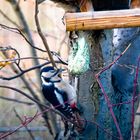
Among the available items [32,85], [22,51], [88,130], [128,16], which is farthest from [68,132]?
[22,51]

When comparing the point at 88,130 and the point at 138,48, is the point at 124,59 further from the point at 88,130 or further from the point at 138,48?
the point at 88,130

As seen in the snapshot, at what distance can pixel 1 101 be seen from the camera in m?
5.58

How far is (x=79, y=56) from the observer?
2.57 meters

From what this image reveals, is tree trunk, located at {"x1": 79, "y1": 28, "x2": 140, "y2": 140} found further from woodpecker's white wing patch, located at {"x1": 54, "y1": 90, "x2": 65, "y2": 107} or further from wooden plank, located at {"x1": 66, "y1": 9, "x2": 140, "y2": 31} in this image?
woodpecker's white wing patch, located at {"x1": 54, "y1": 90, "x2": 65, "y2": 107}

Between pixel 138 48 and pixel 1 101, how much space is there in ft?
8.84

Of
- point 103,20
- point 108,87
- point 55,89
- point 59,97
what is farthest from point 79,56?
point 55,89

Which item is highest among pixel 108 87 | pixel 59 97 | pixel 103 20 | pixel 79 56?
pixel 103 20

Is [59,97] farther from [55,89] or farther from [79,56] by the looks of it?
[79,56]

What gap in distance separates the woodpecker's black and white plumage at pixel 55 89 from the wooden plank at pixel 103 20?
121 cm

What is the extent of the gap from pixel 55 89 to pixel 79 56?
5.23 ft

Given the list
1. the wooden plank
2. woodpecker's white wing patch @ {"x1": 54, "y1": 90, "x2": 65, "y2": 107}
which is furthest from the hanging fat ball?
woodpecker's white wing patch @ {"x1": 54, "y1": 90, "x2": 65, "y2": 107}

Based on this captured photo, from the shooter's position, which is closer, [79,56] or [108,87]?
[79,56]

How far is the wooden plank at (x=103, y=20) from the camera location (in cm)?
235

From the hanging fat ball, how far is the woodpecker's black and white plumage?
37.1 inches
